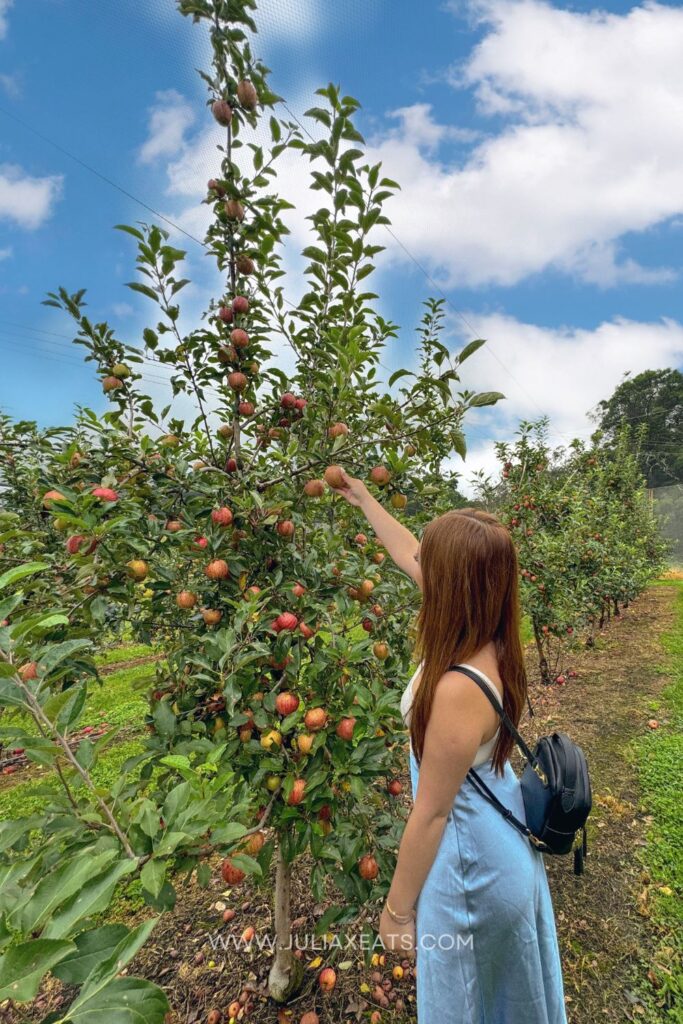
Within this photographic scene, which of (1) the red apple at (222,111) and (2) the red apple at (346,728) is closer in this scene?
(2) the red apple at (346,728)

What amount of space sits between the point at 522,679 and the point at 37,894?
1.01 metres

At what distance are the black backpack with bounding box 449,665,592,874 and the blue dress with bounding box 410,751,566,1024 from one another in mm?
24

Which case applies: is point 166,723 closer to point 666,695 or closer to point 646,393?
point 666,695

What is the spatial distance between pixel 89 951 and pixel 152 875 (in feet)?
0.68

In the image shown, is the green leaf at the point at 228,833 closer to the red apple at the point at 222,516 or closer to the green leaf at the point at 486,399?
the red apple at the point at 222,516

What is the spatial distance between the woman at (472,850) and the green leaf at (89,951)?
614 millimetres

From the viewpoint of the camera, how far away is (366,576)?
5.74ft

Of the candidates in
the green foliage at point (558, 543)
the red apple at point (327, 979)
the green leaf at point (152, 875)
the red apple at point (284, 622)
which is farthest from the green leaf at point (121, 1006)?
the green foliage at point (558, 543)

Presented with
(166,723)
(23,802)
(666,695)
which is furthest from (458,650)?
(666,695)

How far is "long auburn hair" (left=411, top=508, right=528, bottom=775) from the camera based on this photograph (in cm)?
105

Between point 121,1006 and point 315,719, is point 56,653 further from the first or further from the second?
point 315,719

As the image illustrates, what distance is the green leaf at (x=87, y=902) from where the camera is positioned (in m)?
0.55

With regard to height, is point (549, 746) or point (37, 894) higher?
point (37, 894)

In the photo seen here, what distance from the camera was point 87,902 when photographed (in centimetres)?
57
